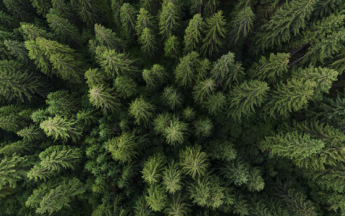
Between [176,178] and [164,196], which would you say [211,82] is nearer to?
[176,178]

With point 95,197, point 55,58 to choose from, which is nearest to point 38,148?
point 95,197

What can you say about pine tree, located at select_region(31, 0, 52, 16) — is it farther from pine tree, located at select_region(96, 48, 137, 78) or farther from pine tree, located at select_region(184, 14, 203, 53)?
pine tree, located at select_region(184, 14, 203, 53)

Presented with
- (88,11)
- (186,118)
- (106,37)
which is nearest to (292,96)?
(186,118)

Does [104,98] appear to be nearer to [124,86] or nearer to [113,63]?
[124,86]

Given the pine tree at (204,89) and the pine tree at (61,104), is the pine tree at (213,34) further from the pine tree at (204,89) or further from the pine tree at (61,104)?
the pine tree at (61,104)

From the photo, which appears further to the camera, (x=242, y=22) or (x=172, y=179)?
(x=242, y=22)

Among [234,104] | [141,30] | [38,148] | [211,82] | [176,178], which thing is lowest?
[38,148]

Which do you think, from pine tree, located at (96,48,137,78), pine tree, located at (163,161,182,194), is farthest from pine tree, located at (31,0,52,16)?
pine tree, located at (163,161,182,194)
